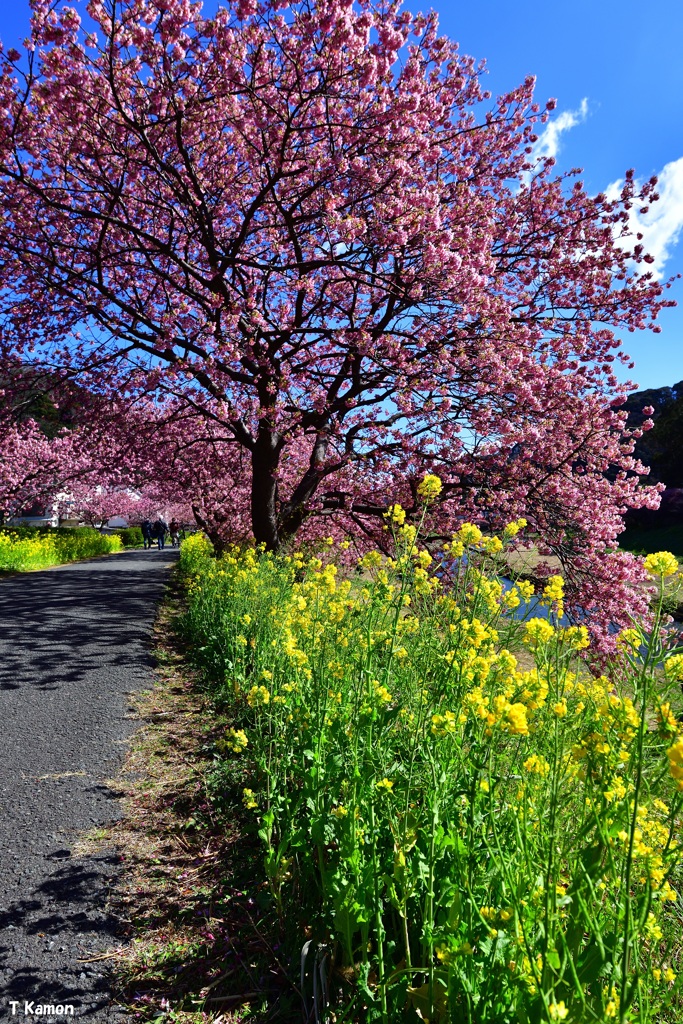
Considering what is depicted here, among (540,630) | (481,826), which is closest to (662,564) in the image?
(540,630)

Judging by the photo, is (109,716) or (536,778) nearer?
(536,778)

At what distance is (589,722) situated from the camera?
181cm

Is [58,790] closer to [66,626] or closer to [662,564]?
[662,564]

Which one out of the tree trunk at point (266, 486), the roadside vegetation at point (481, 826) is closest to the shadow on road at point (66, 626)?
the tree trunk at point (266, 486)

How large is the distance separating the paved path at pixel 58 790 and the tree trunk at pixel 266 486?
2.30 meters

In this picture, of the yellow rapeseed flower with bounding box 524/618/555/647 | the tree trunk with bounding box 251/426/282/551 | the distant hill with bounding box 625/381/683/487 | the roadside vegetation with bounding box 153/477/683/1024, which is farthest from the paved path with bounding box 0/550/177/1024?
the distant hill with bounding box 625/381/683/487

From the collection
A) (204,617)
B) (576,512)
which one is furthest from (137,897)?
Answer: (576,512)

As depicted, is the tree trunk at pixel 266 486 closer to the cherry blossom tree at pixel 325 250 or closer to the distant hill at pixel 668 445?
the cherry blossom tree at pixel 325 250

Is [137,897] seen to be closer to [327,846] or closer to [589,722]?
[327,846]

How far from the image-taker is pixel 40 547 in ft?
60.6

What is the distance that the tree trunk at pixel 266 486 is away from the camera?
855cm

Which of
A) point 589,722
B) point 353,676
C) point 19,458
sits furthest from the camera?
point 19,458

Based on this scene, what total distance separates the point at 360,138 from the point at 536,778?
7.07 metres

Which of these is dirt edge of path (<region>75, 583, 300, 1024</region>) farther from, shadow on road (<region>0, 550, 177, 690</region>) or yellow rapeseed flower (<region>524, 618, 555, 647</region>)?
shadow on road (<region>0, 550, 177, 690</region>)
